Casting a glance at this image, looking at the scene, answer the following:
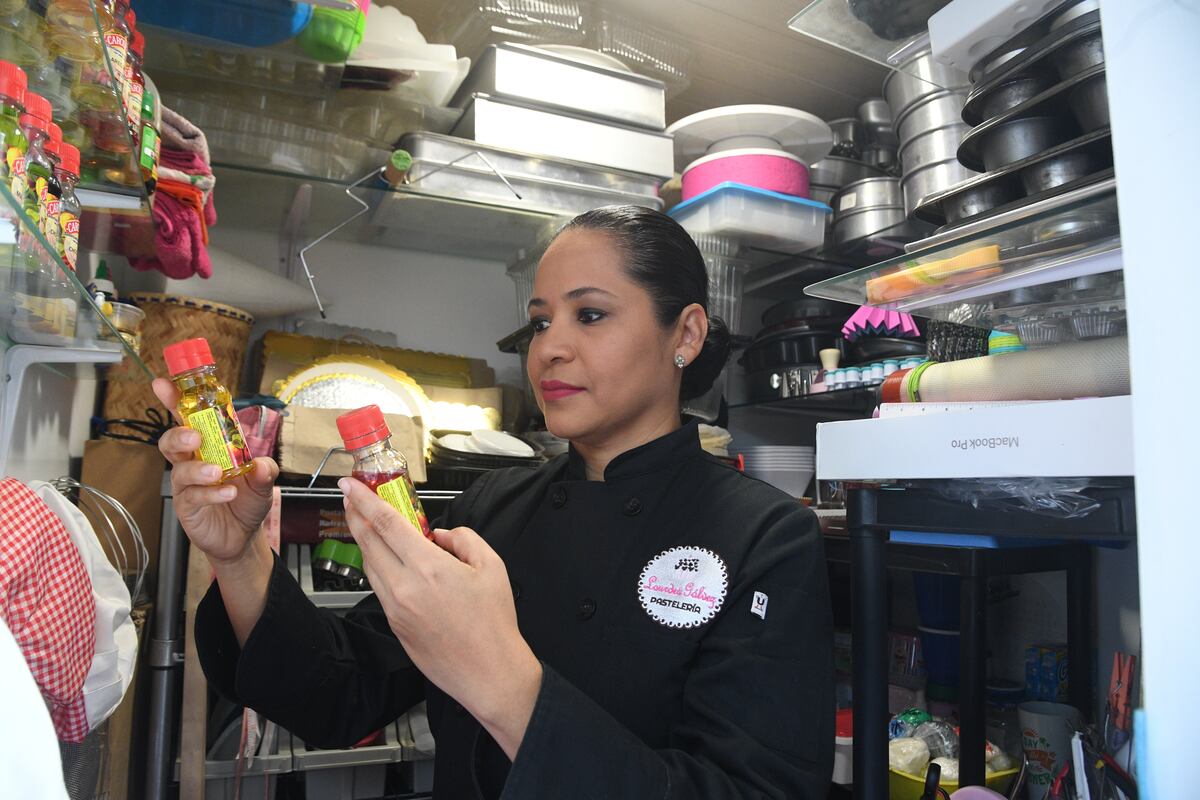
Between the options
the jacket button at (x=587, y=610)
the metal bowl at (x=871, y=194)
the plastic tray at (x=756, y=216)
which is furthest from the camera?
the metal bowl at (x=871, y=194)

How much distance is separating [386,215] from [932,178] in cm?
134

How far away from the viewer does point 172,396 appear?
807 mm

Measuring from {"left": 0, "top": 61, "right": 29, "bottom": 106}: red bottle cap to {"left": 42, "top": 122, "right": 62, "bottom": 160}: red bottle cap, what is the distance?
7cm

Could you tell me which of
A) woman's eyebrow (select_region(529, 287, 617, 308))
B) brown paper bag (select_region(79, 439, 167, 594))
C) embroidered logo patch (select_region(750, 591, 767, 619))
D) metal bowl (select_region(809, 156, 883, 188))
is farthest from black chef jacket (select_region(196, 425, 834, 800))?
metal bowl (select_region(809, 156, 883, 188))

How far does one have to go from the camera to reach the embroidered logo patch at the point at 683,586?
0.92m

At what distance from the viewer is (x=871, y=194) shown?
2.28m

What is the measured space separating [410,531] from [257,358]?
5.57 ft

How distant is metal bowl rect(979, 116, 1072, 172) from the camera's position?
2.90ft

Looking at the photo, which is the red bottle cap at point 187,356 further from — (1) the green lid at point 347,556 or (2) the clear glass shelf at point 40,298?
(1) the green lid at point 347,556

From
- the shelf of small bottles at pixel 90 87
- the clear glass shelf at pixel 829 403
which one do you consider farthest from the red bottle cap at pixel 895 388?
the clear glass shelf at pixel 829 403

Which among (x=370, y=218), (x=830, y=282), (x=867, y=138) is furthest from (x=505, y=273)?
(x=830, y=282)

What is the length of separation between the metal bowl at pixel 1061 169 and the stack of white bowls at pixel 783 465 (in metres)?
1.58

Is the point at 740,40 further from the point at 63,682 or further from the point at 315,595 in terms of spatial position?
the point at 63,682

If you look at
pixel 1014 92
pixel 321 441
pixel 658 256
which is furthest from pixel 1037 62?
pixel 321 441
